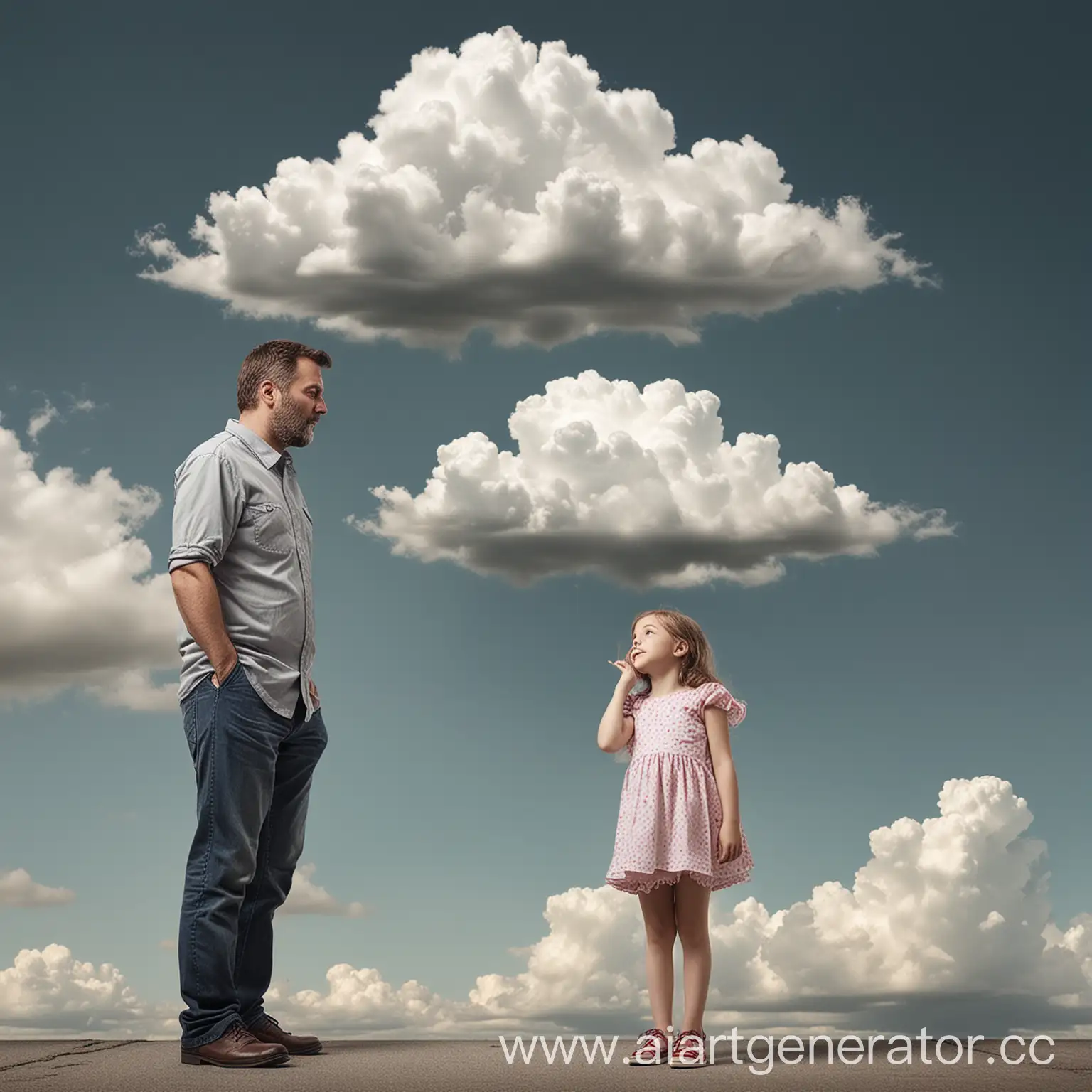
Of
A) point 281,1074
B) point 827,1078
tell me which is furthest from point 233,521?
point 827,1078

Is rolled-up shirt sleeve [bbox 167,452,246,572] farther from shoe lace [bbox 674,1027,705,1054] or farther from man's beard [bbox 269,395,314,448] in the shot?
shoe lace [bbox 674,1027,705,1054]

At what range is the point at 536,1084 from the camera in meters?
4.11

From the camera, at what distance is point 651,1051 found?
4637mm

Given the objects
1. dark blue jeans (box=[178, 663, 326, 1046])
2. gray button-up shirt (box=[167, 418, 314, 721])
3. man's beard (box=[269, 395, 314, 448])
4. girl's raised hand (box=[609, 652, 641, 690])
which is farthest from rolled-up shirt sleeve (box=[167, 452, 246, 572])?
girl's raised hand (box=[609, 652, 641, 690])

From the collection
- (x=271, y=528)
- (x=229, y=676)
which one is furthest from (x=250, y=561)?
(x=229, y=676)

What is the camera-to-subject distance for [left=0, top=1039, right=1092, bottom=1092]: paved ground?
4070mm

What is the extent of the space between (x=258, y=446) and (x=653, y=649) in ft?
5.95

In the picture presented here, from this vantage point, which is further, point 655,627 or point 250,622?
point 655,627

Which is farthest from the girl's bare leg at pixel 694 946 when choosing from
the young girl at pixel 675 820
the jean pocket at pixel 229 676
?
the jean pocket at pixel 229 676

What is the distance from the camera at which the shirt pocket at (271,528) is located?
471cm

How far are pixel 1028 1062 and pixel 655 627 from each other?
2.27 metres

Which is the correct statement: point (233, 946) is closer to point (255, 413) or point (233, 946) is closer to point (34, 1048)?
point (34, 1048)

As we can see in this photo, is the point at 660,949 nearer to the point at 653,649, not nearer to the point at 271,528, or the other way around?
the point at 653,649

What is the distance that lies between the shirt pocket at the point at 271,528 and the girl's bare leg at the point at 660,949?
6.46 feet
